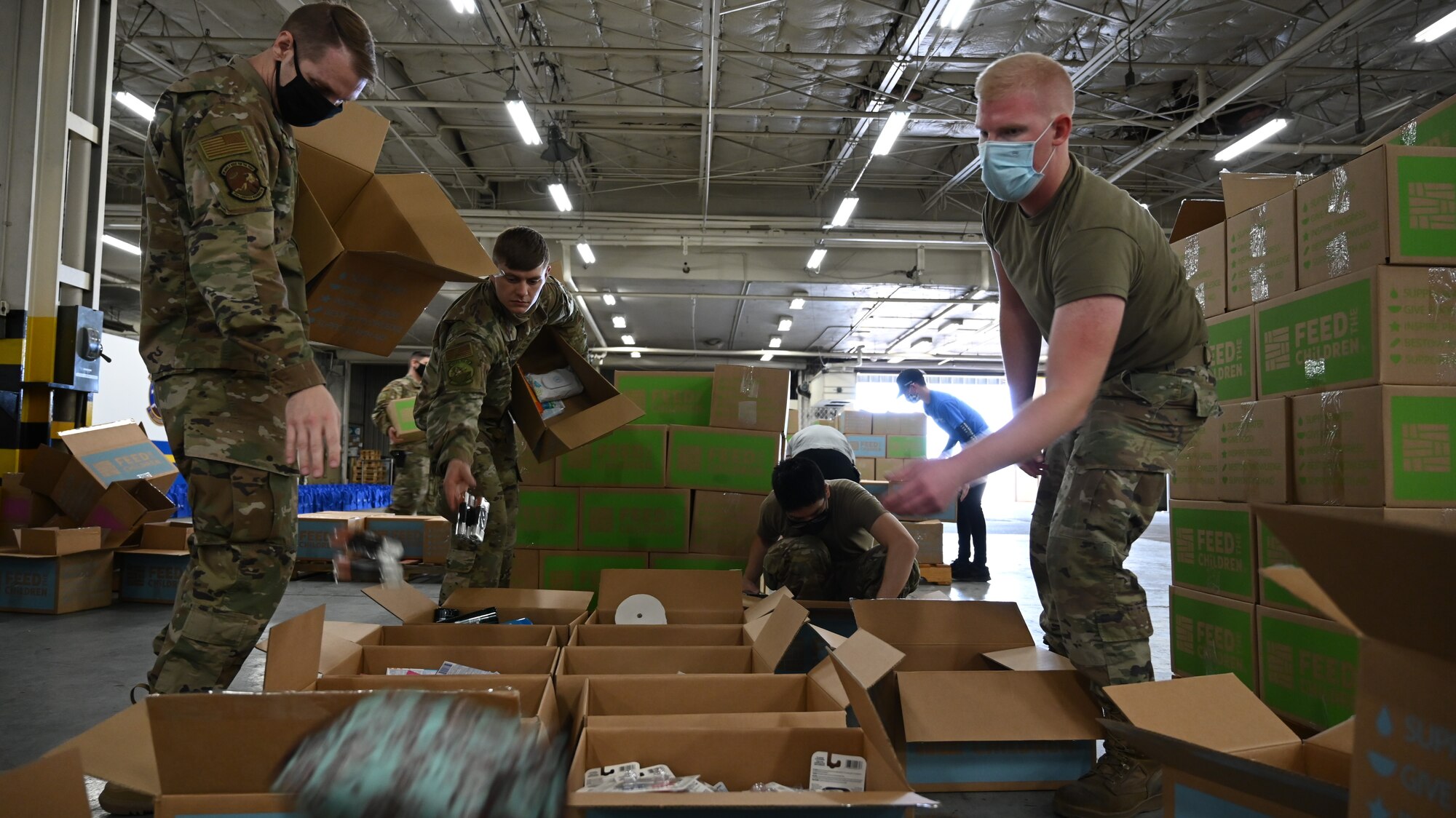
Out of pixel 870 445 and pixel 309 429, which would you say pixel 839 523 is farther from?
pixel 870 445

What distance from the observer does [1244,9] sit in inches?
237

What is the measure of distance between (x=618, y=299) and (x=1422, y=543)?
12467 millimetres

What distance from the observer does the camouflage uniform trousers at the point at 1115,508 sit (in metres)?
1.47

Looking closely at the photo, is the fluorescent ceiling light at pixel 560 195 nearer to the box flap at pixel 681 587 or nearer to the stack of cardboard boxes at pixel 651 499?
the stack of cardboard boxes at pixel 651 499

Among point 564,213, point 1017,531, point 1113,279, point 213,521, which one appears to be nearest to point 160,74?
point 564,213

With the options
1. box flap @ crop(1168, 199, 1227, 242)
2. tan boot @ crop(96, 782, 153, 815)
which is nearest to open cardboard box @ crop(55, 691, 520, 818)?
tan boot @ crop(96, 782, 153, 815)

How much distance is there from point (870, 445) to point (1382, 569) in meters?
9.61

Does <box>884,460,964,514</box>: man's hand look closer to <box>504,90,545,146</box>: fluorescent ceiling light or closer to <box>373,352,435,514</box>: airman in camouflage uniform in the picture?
<box>373,352,435,514</box>: airman in camouflage uniform

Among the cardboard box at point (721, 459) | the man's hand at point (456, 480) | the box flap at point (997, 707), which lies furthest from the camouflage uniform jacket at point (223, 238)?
the cardboard box at point (721, 459)

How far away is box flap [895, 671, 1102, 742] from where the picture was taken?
1.50m

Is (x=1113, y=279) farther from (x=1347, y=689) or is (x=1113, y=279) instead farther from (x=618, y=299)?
(x=618, y=299)

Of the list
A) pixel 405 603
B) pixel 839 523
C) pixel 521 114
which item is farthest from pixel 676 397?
pixel 521 114

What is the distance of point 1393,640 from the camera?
62 cm

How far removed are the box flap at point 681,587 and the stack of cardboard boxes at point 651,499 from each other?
0.88 metres
